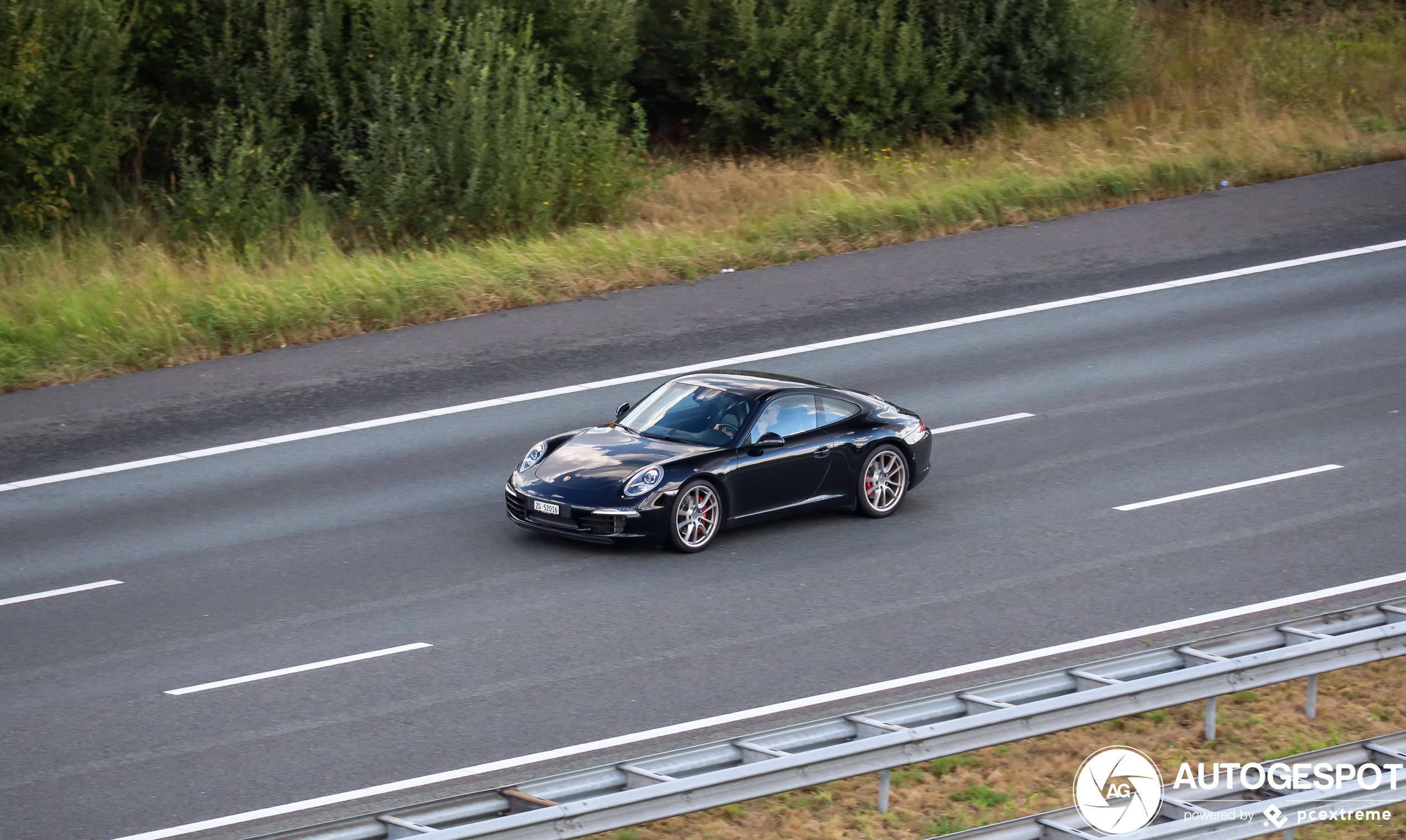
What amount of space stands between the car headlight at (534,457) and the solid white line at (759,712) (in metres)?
3.91

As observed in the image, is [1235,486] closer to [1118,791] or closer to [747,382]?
[747,382]

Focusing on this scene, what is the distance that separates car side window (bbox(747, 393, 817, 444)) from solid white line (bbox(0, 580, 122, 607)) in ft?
16.6

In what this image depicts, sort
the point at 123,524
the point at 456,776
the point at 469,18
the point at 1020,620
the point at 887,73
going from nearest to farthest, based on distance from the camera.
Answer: the point at 456,776 → the point at 1020,620 → the point at 123,524 → the point at 469,18 → the point at 887,73

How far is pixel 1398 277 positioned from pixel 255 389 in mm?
13677

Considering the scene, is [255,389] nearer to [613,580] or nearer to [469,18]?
[613,580]

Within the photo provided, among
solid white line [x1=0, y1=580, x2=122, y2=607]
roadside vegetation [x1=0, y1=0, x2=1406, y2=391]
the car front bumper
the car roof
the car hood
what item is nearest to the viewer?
solid white line [x1=0, y1=580, x2=122, y2=607]

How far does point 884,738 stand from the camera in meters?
7.17

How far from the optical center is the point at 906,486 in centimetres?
1336

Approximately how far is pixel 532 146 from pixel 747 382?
32.5 feet

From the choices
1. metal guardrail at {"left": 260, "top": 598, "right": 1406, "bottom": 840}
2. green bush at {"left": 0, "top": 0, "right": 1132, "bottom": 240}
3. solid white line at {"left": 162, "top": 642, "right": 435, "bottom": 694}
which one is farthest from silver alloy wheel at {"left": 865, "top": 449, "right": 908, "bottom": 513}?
green bush at {"left": 0, "top": 0, "right": 1132, "bottom": 240}

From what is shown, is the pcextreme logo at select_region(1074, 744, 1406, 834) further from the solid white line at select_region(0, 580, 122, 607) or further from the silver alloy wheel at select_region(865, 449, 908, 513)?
the solid white line at select_region(0, 580, 122, 607)

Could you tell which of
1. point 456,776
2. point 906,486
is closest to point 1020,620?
point 906,486

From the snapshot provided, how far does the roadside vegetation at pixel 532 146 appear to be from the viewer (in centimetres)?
1892

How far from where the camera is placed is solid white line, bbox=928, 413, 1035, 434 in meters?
15.2
